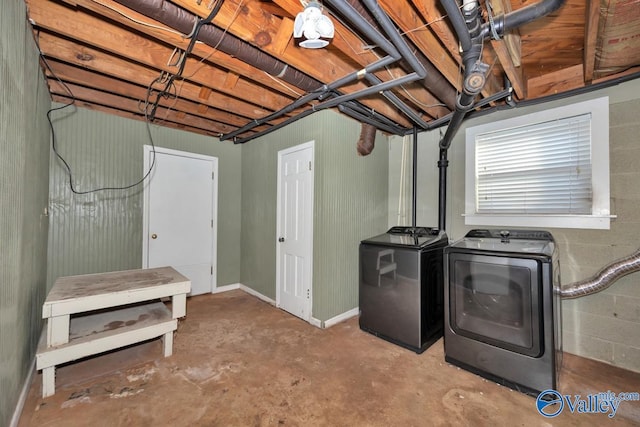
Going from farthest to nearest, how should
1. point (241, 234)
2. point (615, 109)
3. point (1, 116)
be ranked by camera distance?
point (241, 234), point (615, 109), point (1, 116)

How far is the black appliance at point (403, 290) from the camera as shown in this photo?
2.35 meters

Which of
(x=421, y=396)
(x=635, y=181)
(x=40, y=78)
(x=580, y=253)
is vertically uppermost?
(x=40, y=78)

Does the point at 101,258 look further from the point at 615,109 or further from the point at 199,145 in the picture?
the point at 615,109

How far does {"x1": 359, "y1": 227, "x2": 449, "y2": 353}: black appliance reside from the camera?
92.4 inches

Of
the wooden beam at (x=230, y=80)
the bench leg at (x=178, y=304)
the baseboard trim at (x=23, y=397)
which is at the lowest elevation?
the baseboard trim at (x=23, y=397)

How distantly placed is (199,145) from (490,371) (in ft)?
14.1

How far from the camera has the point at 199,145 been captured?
3877 millimetres

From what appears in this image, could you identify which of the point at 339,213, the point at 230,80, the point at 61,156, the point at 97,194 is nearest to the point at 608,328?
the point at 339,213

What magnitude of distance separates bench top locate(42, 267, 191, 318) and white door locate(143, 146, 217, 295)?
40.8 inches

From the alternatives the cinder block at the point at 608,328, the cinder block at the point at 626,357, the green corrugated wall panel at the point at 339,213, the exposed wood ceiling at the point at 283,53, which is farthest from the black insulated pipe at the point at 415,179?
the cinder block at the point at 626,357

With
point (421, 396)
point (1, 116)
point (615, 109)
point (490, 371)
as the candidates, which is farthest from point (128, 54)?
point (615, 109)

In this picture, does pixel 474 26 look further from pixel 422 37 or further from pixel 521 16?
pixel 422 37

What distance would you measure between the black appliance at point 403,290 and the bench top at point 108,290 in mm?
1757

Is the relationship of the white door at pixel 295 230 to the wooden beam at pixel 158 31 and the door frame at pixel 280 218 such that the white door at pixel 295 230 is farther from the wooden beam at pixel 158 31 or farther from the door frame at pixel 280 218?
the wooden beam at pixel 158 31
